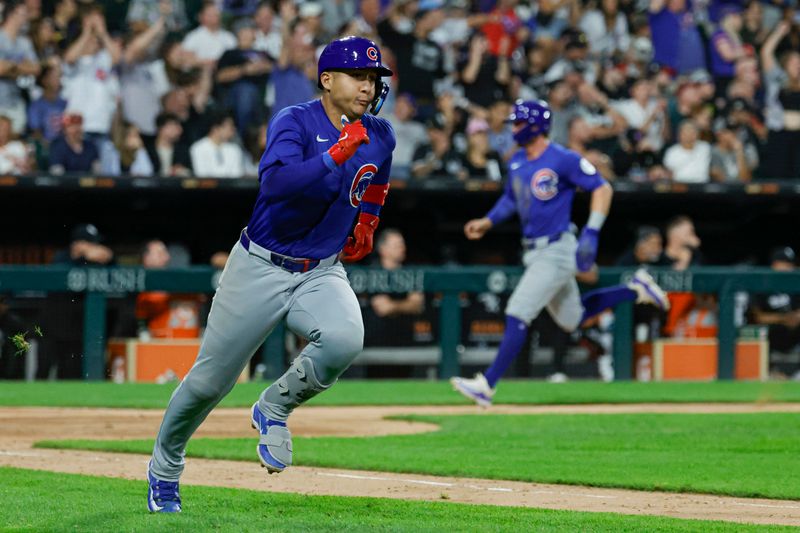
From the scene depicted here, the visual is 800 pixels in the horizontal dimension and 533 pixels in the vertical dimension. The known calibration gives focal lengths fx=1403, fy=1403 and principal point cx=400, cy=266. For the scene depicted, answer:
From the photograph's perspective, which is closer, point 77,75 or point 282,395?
point 282,395

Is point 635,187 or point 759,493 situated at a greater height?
point 635,187

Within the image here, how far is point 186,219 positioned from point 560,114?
4192 mm

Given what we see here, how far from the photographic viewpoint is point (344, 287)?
216 inches

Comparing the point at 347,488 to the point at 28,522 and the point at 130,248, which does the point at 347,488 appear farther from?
the point at 130,248

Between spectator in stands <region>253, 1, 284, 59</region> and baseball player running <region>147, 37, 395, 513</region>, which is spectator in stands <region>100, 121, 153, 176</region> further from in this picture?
baseball player running <region>147, 37, 395, 513</region>

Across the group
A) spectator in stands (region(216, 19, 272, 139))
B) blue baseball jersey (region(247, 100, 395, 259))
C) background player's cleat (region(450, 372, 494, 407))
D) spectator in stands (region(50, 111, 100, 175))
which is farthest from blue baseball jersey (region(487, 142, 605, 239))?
blue baseball jersey (region(247, 100, 395, 259))

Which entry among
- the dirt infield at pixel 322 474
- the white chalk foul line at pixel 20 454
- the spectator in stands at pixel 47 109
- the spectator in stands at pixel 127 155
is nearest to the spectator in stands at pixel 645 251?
the dirt infield at pixel 322 474

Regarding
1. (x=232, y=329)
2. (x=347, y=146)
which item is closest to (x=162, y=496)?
(x=232, y=329)

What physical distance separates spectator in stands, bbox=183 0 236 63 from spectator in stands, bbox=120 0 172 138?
0.36 meters

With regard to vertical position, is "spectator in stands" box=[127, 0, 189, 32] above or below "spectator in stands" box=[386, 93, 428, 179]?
above

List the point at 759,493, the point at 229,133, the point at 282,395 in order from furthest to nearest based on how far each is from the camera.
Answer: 1. the point at 229,133
2. the point at 759,493
3. the point at 282,395

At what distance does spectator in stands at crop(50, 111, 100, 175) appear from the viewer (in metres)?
13.3

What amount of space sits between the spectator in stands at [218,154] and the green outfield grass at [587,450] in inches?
173

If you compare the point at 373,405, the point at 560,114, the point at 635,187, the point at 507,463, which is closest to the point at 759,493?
the point at 507,463
